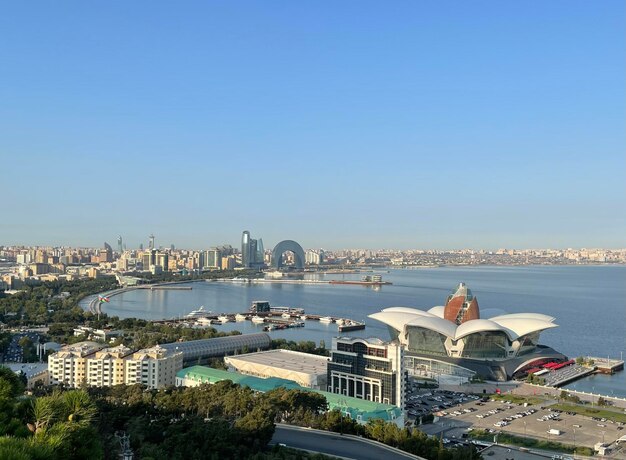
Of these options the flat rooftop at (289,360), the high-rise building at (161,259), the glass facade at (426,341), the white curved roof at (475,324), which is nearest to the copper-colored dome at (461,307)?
the white curved roof at (475,324)

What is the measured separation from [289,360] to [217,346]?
2.29 metres

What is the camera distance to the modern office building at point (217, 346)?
1291 cm

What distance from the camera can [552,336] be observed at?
17.2 meters

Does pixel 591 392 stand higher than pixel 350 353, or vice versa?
pixel 350 353

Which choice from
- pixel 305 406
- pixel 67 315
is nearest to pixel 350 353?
pixel 305 406

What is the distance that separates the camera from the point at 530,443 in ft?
26.2

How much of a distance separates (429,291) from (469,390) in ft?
67.4

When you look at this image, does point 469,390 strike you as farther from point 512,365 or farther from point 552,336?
point 552,336

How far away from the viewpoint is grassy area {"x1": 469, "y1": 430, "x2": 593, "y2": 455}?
771 centimetres

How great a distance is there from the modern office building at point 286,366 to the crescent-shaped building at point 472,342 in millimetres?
2429

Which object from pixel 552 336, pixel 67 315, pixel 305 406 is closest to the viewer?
pixel 305 406

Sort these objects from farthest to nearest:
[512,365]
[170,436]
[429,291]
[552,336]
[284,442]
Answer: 1. [429,291]
2. [552,336]
3. [512,365]
4. [284,442]
5. [170,436]

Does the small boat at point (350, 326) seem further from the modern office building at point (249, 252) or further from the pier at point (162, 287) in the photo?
the modern office building at point (249, 252)

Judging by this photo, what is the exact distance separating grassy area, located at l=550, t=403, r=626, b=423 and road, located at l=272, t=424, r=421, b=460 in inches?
192
